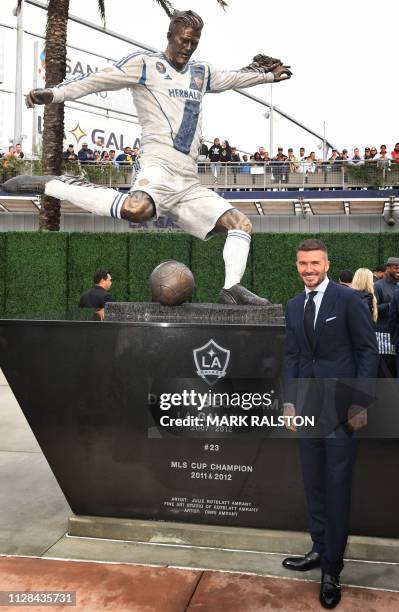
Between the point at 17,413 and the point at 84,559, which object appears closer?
the point at 84,559

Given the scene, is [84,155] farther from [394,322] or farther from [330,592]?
[330,592]

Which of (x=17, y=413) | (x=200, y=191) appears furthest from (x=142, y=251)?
(x=200, y=191)

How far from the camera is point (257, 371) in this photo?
147 inches

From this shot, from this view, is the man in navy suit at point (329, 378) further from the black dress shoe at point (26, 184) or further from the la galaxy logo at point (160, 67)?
the black dress shoe at point (26, 184)

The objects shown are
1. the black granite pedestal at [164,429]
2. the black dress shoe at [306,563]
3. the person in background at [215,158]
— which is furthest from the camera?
the person in background at [215,158]

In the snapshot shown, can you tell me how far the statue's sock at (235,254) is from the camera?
4.48 meters

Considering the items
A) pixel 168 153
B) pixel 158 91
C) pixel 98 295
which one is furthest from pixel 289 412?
pixel 98 295

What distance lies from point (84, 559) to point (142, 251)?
1040 centimetres

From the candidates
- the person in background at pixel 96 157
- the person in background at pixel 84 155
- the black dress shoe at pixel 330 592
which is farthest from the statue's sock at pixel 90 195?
the person in background at pixel 84 155

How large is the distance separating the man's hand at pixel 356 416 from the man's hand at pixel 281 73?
2.96m

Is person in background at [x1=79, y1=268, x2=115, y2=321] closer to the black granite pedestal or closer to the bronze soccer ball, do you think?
the bronze soccer ball

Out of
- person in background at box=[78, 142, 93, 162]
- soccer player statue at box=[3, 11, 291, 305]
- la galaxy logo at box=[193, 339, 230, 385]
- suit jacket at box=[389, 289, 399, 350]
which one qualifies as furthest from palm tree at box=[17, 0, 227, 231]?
la galaxy logo at box=[193, 339, 230, 385]

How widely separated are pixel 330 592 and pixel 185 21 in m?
3.77

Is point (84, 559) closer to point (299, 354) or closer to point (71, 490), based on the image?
point (71, 490)
